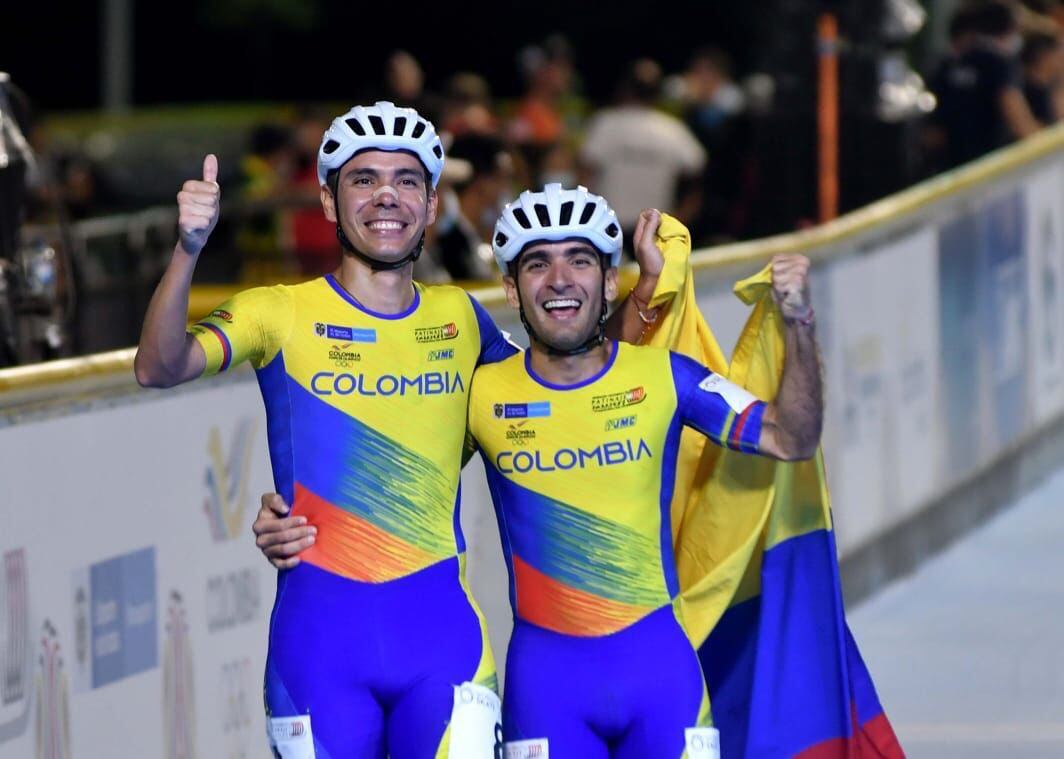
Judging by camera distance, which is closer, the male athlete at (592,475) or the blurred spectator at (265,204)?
the male athlete at (592,475)

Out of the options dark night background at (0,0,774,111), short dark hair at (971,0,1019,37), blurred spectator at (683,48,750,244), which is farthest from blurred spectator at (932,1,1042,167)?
dark night background at (0,0,774,111)

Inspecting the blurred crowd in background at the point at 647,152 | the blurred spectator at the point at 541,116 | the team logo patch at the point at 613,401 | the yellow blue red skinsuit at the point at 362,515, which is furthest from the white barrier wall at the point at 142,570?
the blurred spectator at the point at 541,116

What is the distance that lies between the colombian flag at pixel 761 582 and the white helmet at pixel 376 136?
0.91 meters

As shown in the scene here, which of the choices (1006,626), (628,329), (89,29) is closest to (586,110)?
(89,29)

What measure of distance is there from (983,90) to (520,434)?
31.5ft

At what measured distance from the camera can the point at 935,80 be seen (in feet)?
49.2

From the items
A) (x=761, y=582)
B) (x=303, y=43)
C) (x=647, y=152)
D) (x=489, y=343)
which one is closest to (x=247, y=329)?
(x=489, y=343)

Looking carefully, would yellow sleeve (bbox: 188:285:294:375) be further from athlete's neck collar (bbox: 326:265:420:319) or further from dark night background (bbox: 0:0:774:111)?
dark night background (bbox: 0:0:774:111)

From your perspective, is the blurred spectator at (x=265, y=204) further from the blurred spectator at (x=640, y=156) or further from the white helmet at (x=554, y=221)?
the white helmet at (x=554, y=221)

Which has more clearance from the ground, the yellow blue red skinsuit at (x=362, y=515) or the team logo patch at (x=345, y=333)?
the team logo patch at (x=345, y=333)

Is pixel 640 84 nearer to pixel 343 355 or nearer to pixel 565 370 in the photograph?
pixel 565 370

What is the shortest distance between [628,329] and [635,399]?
0.74 meters

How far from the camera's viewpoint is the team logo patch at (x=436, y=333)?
589cm

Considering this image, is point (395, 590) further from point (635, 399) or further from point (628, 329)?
point (628, 329)
